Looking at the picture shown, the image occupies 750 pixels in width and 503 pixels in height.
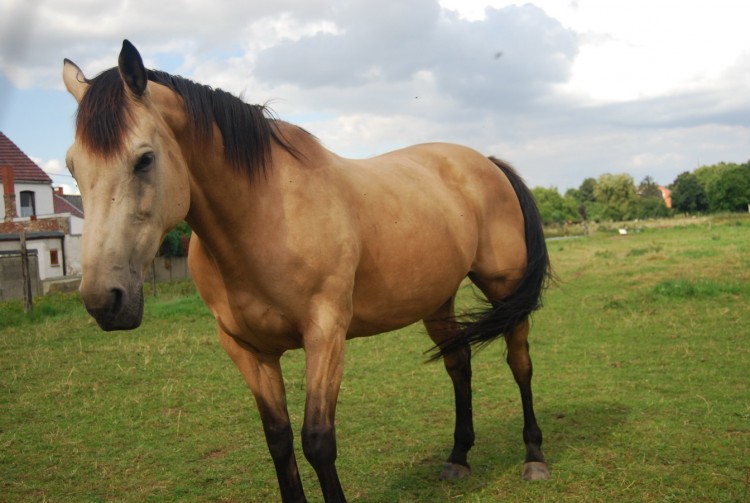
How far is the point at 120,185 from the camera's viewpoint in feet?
7.39

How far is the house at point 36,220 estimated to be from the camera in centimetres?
2248

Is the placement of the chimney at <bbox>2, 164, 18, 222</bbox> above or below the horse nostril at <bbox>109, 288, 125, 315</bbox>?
above

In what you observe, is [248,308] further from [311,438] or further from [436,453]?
[436,453]

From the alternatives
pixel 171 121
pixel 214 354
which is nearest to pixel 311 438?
pixel 171 121

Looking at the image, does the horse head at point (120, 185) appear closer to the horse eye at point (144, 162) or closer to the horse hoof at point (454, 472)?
the horse eye at point (144, 162)

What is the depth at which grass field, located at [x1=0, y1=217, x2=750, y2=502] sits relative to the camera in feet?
A: 13.4

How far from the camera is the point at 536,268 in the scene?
4594mm

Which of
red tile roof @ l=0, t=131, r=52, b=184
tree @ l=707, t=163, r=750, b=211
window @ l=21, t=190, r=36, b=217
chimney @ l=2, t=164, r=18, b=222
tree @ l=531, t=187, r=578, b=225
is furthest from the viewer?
tree @ l=531, t=187, r=578, b=225

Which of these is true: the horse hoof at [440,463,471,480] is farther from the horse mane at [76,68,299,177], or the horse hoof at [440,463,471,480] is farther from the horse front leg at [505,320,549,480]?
the horse mane at [76,68,299,177]

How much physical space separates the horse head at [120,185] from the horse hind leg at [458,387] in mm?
2482

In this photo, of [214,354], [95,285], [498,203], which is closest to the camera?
[95,285]

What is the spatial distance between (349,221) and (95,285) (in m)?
1.28

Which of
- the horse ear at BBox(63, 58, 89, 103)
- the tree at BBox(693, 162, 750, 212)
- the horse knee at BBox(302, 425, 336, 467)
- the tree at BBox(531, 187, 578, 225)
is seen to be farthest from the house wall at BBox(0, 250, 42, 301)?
the tree at BBox(531, 187, 578, 225)

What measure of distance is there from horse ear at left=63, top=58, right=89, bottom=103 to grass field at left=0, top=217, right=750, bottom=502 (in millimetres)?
2644
